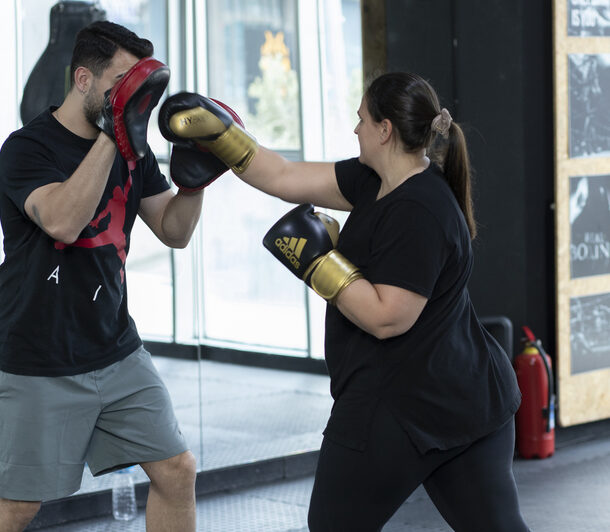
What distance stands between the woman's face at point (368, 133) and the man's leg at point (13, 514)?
1.17 metres

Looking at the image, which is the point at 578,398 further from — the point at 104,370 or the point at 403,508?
the point at 104,370

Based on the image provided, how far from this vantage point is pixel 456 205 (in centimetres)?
214

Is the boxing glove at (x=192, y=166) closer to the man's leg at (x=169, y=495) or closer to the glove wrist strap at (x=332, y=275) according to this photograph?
the glove wrist strap at (x=332, y=275)

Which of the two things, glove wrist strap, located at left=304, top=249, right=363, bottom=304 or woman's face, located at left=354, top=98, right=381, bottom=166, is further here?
woman's face, located at left=354, top=98, right=381, bottom=166

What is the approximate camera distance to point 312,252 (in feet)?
6.98

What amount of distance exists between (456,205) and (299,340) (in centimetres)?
293

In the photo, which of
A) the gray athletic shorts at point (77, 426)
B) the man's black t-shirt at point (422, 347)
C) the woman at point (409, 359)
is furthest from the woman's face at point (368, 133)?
the gray athletic shorts at point (77, 426)

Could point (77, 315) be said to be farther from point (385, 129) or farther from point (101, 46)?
point (385, 129)

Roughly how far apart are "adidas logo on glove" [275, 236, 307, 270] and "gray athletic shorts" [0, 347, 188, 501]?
598mm

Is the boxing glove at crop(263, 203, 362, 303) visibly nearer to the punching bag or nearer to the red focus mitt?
the red focus mitt

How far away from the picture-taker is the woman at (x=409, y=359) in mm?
2051

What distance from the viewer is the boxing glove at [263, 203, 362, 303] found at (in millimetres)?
2078

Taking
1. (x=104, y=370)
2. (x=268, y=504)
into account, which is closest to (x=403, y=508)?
(x=268, y=504)

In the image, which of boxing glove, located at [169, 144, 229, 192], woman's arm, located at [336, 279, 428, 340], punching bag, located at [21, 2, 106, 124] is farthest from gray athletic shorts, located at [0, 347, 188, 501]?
punching bag, located at [21, 2, 106, 124]
